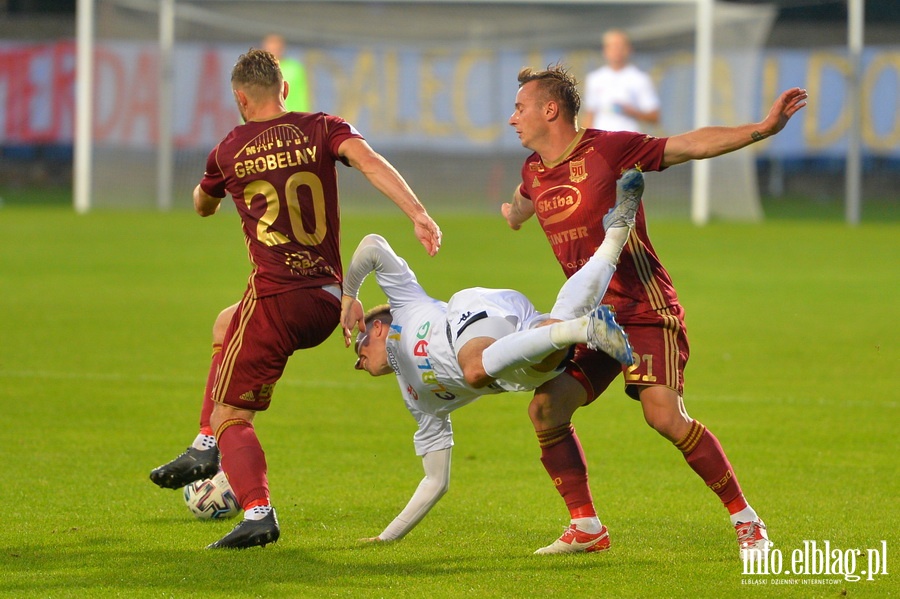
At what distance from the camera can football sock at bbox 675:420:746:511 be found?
577 centimetres

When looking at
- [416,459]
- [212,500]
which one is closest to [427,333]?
[212,500]

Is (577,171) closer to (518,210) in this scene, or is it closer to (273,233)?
(518,210)

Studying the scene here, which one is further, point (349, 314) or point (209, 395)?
point (209, 395)

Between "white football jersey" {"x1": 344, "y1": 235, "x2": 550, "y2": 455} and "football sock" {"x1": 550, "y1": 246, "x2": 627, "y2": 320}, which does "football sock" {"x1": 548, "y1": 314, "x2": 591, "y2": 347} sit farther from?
"white football jersey" {"x1": 344, "y1": 235, "x2": 550, "y2": 455}

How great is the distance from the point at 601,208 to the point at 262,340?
1.57 meters

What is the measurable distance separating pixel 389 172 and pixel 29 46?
28540mm

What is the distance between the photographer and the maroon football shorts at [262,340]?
5.95 m

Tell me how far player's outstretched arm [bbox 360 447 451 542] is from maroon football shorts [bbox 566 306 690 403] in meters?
0.69

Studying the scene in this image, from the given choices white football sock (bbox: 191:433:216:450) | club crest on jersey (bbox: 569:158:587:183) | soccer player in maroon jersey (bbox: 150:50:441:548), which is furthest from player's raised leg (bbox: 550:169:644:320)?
white football sock (bbox: 191:433:216:450)

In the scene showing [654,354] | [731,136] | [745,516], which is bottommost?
[745,516]

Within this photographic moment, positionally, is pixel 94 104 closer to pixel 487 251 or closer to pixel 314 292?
pixel 487 251

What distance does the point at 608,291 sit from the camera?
5.95 m

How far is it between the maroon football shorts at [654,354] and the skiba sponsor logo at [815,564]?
0.77 metres

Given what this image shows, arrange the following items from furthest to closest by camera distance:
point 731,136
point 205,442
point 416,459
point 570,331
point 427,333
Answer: point 416,459 < point 205,442 < point 427,333 < point 731,136 < point 570,331
